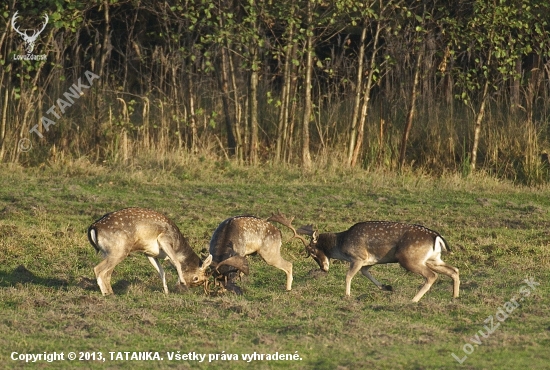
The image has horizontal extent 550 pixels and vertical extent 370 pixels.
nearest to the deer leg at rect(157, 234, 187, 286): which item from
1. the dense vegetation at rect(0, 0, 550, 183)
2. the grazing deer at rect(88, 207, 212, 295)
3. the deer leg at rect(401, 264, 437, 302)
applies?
the grazing deer at rect(88, 207, 212, 295)

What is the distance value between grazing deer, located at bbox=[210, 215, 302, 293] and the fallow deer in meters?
0.59

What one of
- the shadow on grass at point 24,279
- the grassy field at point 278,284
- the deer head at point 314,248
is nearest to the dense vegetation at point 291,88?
the grassy field at point 278,284

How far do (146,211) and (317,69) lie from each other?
9.92 m

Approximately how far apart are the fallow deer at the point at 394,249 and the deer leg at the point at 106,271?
2.25m

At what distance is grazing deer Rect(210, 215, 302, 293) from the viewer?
10.4 metres

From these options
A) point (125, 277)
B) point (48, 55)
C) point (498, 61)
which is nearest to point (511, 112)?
point (498, 61)

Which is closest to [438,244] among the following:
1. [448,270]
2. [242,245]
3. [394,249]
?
[448,270]

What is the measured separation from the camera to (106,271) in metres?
10.4

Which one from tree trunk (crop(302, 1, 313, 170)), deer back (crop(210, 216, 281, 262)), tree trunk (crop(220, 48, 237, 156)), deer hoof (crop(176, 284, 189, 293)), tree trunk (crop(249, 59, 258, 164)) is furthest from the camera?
tree trunk (crop(220, 48, 237, 156))

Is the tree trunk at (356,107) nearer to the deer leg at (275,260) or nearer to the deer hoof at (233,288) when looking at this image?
the deer leg at (275,260)

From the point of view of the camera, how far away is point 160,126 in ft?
59.9

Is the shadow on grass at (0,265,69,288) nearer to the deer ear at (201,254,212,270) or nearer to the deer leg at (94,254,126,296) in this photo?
the deer leg at (94,254,126,296)

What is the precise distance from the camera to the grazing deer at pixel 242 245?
1039 centimetres

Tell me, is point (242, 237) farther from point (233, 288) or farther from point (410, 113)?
point (410, 113)
